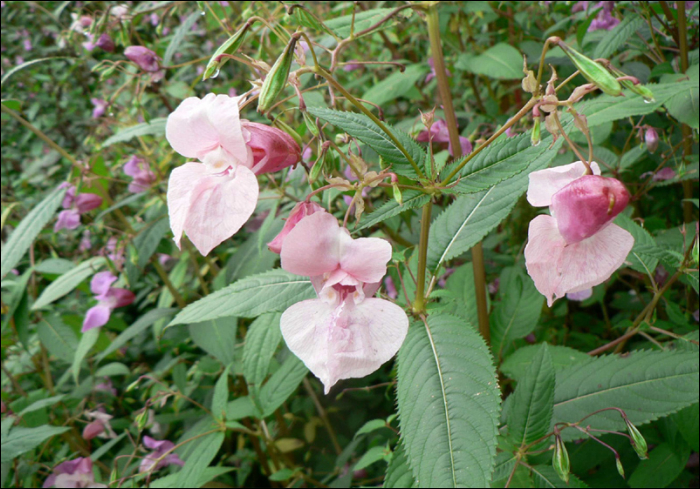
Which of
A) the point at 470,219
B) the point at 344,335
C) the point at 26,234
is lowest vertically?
the point at 26,234

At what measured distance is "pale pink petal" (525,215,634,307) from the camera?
0.54 m

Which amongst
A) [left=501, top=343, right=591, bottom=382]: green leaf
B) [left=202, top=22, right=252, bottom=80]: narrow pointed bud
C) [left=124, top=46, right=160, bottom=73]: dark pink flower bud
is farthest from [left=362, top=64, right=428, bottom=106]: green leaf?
[left=202, top=22, right=252, bottom=80]: narrow pointed bud

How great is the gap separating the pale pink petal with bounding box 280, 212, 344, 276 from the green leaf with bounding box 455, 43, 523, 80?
110cm

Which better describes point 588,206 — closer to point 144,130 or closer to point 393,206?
point 393,206

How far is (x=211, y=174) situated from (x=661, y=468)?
1.24m

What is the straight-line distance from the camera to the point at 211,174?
1.86 ft

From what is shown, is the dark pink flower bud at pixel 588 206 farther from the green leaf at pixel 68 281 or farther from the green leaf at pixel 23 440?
the green leaf at pixel 68 281

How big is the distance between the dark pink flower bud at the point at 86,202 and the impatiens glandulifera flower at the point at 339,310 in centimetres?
144

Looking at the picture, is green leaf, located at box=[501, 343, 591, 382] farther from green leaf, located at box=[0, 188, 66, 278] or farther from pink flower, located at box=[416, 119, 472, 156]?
green leaf, located at box=[0, 188, 66, 278]

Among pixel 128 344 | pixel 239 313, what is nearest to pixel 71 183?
pixel 128 344

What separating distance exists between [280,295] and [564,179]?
1.49 feet

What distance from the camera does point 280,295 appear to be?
2.64ft

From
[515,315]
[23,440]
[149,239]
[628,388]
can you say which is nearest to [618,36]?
[515,315]

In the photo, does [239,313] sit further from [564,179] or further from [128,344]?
[128,344]
